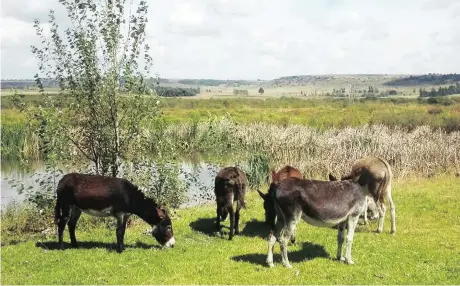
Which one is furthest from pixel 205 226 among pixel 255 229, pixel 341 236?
pixel 341 236

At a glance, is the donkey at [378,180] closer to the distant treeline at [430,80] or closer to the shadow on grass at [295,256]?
the shadow on grass at [295,256]

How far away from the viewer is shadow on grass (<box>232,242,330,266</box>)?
10758 mm

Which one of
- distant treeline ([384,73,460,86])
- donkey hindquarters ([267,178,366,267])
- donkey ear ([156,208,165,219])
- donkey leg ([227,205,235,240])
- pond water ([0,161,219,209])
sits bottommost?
pond water ([0,161,219,209])

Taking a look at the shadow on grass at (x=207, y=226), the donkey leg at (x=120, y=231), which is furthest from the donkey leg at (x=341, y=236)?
the donkey leg at (x=120, y=231)

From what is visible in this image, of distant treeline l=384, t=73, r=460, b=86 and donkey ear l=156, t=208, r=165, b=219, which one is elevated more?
distant treeline l=384, t=73, r=460, b=86

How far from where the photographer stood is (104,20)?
14633 mm

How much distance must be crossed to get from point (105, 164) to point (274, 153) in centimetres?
1055

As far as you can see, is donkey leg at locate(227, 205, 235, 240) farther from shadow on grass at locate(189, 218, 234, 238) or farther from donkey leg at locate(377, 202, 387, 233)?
donkey leg at locate(377, 202, 387, 233)

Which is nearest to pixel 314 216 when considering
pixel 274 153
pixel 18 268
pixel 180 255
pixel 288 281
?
pixel 288 281

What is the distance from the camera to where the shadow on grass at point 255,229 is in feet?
43.5

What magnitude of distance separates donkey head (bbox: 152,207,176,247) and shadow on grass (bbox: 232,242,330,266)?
1.80m

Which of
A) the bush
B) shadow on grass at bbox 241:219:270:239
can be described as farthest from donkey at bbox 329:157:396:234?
the bush

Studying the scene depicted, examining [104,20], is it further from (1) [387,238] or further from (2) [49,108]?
(1) [387,238]

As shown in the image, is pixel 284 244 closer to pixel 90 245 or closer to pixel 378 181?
pixel 378 181
